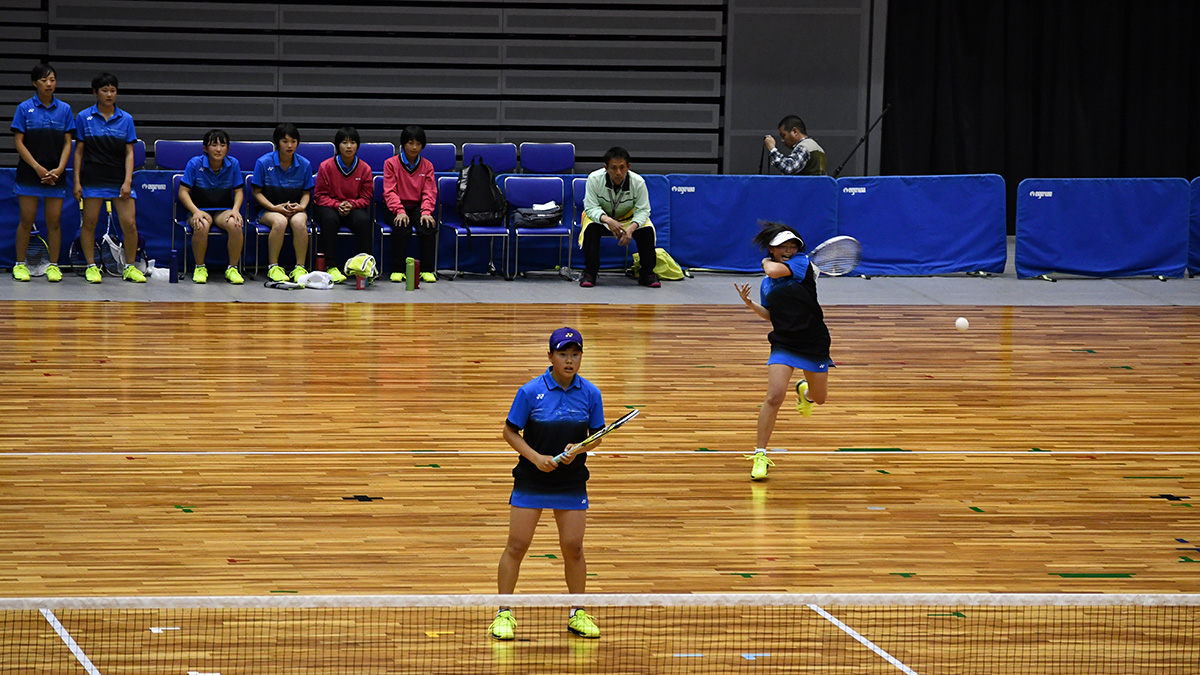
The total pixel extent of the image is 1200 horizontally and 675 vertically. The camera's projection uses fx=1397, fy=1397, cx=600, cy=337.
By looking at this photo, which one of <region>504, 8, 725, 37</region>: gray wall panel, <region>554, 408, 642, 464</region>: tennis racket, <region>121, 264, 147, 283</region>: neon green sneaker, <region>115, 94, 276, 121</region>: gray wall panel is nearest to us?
<region>554, 408, 642, 464</region>: tennis racket

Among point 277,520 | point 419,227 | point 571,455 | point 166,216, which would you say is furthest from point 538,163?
point 571,455

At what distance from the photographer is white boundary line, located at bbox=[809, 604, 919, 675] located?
582 cm

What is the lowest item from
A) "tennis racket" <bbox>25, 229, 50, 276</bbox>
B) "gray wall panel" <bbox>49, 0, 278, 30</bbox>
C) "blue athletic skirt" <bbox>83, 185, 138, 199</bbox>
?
"tennis racket" <bbox>25, 229, 50, 276</bbox>

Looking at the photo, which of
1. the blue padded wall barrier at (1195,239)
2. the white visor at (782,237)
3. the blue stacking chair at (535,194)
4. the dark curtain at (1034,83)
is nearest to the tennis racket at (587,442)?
the white visor at (782,237)

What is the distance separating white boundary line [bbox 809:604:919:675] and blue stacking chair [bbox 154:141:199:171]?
13.4 metres

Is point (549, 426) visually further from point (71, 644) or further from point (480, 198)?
point (480, 198)

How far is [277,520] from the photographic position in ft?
25.8

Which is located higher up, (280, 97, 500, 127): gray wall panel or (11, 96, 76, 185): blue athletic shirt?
(280, 97, 500, 127): gray wall panel

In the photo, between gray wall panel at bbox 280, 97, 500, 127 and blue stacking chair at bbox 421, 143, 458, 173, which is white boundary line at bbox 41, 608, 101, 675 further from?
gray wall panel at bbox 280, 97, 500, 127

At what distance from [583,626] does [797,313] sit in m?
3.38

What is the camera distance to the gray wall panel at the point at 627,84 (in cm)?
2181

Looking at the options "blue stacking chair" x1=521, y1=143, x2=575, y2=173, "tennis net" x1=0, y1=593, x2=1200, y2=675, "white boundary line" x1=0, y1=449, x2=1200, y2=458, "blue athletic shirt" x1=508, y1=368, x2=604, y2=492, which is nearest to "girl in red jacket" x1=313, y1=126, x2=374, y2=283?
"blue stacking chair" x1=521, y1=143, x2=575, y2=173

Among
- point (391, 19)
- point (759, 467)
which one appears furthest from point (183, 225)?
point (759, 467)

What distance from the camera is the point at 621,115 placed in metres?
21.9
